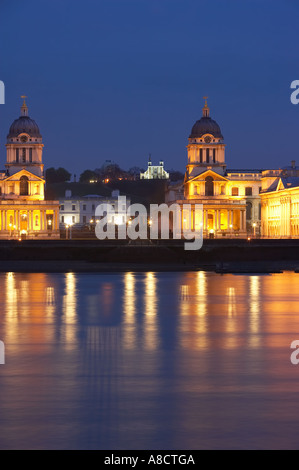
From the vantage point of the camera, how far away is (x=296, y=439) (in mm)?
13156

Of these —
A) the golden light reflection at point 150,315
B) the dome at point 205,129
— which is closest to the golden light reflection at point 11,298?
the golden light reflection at point 150,315

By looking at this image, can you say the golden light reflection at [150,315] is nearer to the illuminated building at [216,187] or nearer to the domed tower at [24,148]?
the illuminated building at [216,187]

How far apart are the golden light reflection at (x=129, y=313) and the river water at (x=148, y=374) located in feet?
0.24

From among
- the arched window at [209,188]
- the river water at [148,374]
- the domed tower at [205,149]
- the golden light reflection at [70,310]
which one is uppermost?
the domed tower at [205,149]

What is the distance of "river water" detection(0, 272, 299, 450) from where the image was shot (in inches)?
Result: 531

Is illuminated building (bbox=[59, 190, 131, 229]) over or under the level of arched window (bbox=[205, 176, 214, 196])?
under

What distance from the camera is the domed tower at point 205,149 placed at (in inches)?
5944

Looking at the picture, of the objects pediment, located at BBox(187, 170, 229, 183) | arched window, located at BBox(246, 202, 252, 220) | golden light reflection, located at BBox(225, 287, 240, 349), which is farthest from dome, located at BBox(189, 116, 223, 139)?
golden light reflection, located at BBox(225, 287, 240, 349)

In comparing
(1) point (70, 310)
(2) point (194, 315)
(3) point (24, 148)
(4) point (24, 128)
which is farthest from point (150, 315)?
(4) point (24, 128)

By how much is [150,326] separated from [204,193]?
400 feet

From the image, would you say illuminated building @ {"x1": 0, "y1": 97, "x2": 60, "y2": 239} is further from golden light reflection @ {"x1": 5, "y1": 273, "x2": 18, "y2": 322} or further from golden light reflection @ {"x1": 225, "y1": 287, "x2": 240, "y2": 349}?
golden light reflection @ {"x1": 225, "y1": 287, "x2": 240, "y2": 349}

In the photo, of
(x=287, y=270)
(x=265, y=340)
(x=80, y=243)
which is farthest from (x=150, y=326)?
(x=80, y=243)

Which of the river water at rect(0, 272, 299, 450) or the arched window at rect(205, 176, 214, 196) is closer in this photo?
the river water at rect(0, 272, 299, 450)
